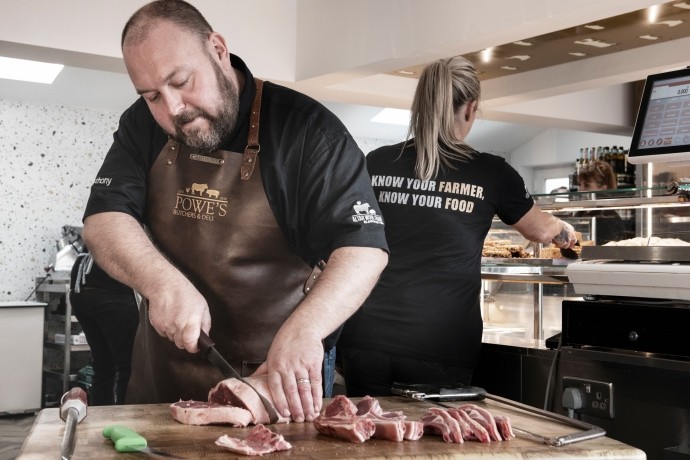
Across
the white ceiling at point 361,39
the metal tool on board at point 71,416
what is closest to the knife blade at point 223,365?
the metal tool on board at point 71,416

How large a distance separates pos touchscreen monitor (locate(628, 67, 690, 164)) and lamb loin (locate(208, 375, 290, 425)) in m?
1.30

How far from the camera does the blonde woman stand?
2.57 meters

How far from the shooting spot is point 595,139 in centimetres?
1030

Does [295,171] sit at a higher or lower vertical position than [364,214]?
higher

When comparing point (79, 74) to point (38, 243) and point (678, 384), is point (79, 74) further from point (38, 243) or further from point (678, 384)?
point (678, 384)

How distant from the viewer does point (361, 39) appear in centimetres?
517

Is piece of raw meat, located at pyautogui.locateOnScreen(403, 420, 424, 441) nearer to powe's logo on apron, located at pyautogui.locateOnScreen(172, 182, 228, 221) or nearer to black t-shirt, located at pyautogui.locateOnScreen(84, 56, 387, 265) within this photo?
black t-shirt, located at pyautogui.locateOnScreen(84, 56, 387, 265)

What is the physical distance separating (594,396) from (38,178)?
688cm

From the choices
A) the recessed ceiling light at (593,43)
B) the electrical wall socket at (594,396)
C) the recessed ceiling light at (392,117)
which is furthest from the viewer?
the recessed ceiling light at (392,117)

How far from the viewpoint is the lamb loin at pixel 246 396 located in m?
1.69

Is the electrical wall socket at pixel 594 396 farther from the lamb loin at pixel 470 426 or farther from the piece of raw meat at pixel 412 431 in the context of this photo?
the piece of raw meat at pixel 412 431

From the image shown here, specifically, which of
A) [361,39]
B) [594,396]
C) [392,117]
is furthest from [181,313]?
[392,117]

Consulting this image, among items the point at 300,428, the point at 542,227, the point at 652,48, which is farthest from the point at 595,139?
the point at 300,428

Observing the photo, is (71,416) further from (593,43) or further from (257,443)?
(593,43)
